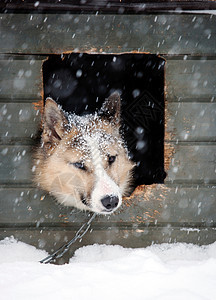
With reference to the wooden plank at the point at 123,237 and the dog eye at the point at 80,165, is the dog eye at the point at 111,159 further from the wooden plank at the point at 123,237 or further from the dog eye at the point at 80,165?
the wooden plank at the point at 123,237

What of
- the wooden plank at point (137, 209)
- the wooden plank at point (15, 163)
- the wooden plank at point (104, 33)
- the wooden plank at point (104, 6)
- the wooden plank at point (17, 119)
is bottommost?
the wooden plank at point (137, 209)

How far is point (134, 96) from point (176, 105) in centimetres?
156

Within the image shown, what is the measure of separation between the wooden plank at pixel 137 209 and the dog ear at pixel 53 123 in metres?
0.55

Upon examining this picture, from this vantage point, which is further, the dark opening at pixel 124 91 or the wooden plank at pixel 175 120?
the dark opening at pixel 124 91

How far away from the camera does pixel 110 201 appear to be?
8.05 ft

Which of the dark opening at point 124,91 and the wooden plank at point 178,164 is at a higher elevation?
the dark opening at point 124,91

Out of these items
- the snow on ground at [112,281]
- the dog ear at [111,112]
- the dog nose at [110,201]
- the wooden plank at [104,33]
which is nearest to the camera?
the snow on ground at [112,281]

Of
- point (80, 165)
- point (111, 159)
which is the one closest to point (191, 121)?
point (111, 159)

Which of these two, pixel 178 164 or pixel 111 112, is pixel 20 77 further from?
pixel 178 164

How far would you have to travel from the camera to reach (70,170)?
292 centimetres

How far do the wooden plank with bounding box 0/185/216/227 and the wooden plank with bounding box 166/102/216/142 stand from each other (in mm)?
490

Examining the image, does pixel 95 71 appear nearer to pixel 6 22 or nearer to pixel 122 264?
pixel 6 22

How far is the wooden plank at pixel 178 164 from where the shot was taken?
2.76m

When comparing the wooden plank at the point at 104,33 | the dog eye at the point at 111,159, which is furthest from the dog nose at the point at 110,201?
the wooden plank at the point at 104,33
